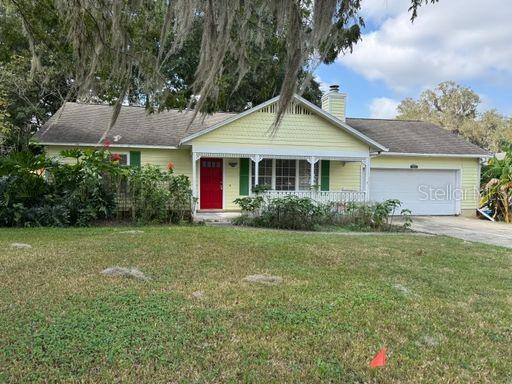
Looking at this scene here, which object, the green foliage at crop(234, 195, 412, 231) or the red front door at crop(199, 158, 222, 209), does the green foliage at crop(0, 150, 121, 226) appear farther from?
the red front door at crop(199, 158, 222, 209)

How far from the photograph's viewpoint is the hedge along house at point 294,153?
14398 mm

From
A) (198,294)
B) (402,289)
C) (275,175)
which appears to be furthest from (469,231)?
(198,294)

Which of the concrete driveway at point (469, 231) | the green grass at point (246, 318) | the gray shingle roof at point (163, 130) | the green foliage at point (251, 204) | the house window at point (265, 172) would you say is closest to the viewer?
the green grass at point (246, 318)

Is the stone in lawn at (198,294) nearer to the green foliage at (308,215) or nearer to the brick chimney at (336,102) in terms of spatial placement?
the green foliage at (308,215)

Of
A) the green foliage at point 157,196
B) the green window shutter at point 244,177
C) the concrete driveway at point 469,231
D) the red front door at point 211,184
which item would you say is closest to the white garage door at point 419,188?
the concrete driveway at point 469,231

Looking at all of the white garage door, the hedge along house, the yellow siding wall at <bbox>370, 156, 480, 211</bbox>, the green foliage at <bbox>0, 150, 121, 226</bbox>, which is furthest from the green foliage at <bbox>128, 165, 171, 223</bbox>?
the yellow siding wall at <bbox>370, 156, 480, 211</bbox>

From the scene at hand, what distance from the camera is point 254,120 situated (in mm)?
14781

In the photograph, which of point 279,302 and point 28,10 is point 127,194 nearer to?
point 28,10

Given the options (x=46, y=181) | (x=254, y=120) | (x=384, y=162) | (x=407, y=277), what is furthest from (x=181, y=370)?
(x=384, y=162)

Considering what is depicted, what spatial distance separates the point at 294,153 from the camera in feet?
48.9

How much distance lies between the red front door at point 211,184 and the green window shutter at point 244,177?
0.80 m

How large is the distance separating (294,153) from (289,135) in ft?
2.23

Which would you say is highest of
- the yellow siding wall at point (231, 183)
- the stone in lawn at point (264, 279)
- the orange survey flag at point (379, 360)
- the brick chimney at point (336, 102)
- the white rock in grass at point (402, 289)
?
the brick chimney at point (336, 102)

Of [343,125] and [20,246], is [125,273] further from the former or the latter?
[343,125]
